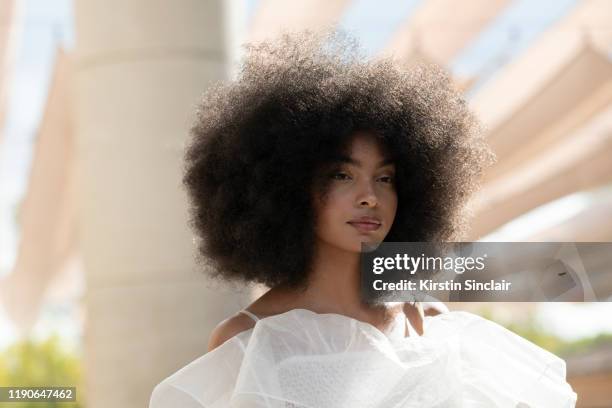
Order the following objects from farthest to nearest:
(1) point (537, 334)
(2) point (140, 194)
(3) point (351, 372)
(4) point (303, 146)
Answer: (2) point (140, 194) < (1) point (537, 334) < (4) point (303, 146) < (3) point (351, 372)

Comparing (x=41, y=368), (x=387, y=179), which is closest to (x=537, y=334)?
(x=387, y=179)

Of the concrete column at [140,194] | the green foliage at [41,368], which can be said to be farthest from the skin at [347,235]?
the concrete column at [140,194]

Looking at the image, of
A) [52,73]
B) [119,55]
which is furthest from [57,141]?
[119,55]

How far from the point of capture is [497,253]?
8.29 ft

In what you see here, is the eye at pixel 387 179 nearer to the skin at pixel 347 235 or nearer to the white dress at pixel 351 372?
the skin at pixel 347 235

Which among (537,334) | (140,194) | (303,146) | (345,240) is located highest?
(140,194)

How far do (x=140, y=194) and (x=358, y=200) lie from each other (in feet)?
6.74

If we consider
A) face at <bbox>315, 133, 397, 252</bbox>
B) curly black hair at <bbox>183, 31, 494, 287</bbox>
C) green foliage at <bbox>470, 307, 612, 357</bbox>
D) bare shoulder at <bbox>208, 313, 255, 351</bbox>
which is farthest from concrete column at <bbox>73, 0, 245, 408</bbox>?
face at <bbox>315, 133, 397, 252</bbox>

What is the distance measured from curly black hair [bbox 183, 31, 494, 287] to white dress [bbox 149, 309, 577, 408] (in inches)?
7.2

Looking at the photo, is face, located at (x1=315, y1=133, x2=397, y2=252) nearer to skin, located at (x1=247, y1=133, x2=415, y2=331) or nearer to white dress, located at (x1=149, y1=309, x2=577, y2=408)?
skin, located at (x1=247, y1=133, x2=415, y2=331)

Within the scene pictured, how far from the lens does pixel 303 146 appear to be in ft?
7.97

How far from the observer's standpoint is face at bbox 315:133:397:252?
92.6 inches

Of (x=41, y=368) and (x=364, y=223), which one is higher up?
(x=41, y=368)

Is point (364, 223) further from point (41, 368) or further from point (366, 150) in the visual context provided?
point (41, 368)
